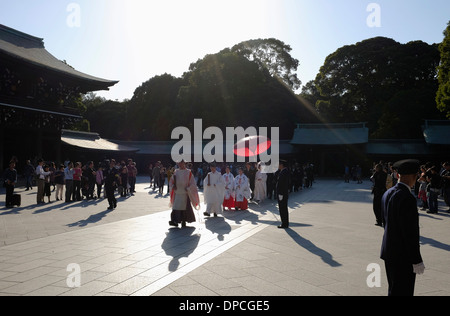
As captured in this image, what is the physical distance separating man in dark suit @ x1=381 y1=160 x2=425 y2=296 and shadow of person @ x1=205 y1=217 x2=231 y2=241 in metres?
4.61

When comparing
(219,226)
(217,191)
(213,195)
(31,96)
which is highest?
(31,96)

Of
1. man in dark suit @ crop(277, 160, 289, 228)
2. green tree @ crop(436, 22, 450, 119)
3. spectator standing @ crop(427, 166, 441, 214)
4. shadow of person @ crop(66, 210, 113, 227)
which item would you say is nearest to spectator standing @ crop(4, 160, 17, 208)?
shadow of person @ crop(66, 210, 113, 227)

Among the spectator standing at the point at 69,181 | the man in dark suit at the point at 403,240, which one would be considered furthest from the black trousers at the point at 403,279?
the spectator standing at the point at 69,181

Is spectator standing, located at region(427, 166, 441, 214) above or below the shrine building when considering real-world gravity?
below

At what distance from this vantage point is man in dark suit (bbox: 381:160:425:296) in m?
3.23

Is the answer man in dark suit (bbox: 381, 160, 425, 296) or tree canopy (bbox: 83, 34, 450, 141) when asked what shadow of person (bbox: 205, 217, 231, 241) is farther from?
tree canopy (bbox: 83, 34, 450, 141)

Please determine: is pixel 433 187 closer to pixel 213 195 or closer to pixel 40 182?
pixel 213 195

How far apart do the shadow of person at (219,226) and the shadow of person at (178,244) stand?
0.50 metres

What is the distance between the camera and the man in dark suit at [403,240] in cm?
323

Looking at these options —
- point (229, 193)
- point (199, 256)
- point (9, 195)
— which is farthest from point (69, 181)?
point (199, 256)

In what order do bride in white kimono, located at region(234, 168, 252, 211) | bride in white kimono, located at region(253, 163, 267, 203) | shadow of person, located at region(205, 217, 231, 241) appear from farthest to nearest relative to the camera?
bride in white kimono, located at region(253, 163, 267, 203) → bride in white kimono, located at region(234, 168, 252, 211) → shadow of person, located at region(205, 217, 231, 241)

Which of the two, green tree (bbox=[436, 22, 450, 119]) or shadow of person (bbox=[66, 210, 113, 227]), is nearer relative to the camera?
shadow of person (bbox=[66, 210, 113, 227])

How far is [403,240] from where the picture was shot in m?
3.29

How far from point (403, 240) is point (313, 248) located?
364 centimetres
